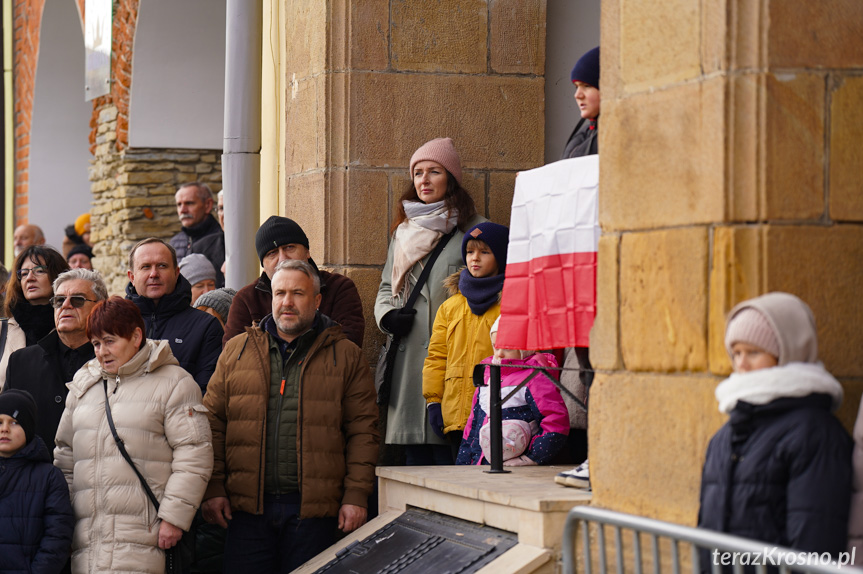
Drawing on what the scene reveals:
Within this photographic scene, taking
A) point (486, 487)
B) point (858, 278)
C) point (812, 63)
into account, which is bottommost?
point (486, 487)

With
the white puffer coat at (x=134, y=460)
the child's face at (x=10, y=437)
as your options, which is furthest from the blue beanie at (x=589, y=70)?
the child's face at (x=10, y=437)

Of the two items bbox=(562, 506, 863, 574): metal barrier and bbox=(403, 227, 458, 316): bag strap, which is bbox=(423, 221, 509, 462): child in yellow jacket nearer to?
bbox=(403, 227, 458, 316): bag strap

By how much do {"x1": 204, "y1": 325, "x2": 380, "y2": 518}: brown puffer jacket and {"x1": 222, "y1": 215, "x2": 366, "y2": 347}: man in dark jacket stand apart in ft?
1.52

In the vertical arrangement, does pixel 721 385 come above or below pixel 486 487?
above

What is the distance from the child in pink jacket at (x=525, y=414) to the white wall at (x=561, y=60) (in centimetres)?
194

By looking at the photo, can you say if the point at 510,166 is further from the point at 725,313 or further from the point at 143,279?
the point at 725,313

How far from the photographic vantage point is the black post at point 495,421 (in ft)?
16.3

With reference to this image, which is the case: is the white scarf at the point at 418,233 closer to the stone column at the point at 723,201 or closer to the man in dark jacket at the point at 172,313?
the man in dark jacket at the point at 172,313

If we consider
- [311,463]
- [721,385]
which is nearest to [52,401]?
[311,463]

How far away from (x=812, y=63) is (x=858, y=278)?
636 millimetres

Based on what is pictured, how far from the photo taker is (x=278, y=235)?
5961 millimetres

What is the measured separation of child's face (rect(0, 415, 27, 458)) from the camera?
4.95m

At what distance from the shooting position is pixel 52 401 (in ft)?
18.4

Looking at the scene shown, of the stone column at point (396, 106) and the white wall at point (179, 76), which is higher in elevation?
the white wall at point (179, 76)
